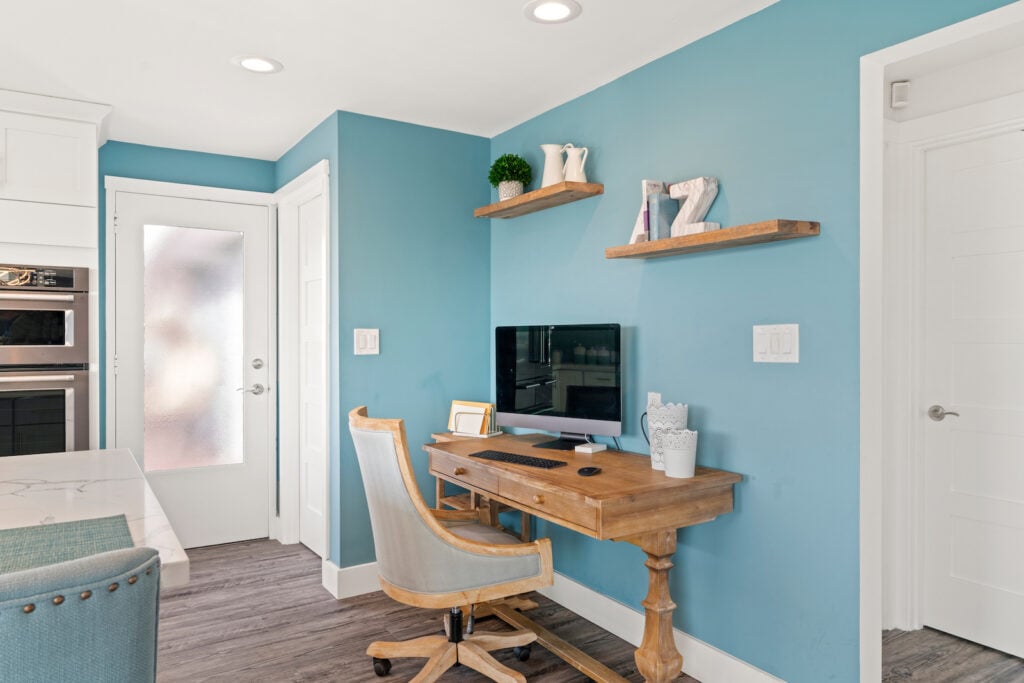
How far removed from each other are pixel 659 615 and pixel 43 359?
3.02 metres

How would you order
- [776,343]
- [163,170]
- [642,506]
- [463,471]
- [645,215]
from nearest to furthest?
[642,506], [776,343], [645,215], [463,471], [163,170]

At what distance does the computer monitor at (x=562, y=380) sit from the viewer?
2812 millimetres

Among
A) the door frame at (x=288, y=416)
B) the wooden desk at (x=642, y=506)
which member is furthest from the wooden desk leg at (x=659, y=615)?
the door frame at (x=288, y=416)

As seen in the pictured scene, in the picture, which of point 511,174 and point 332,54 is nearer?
point 332,54

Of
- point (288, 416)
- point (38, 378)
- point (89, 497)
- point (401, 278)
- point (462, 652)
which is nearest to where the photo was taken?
point (89, 497)

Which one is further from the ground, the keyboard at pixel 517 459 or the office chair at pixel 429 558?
the keyboard at pixel 517 459

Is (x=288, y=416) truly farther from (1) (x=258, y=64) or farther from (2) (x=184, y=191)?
(1) (x=258, y=64)

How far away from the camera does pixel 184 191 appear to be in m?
4.19

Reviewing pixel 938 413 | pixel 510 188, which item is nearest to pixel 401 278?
pixel 510 188

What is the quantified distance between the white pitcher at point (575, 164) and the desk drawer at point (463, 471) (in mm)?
1359

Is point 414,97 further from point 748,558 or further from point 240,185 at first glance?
point 748,558

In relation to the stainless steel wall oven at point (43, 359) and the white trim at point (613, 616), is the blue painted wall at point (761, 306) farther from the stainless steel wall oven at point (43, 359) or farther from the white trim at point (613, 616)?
the stainless steel wall oven at point (43, 359)

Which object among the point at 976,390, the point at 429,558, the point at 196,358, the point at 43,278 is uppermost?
the point at 43,278

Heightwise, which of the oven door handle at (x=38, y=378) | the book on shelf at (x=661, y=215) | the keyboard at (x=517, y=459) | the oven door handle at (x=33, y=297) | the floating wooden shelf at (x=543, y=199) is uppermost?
the floating wooden shelf at (x=543, y=199)
